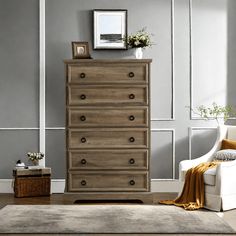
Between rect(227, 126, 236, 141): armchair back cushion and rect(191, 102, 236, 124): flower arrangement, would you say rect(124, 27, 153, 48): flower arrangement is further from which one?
rect(227, 126, 236, 141): armchair back cushion

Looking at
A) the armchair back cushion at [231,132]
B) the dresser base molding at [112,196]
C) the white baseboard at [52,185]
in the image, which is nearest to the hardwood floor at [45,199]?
the dresser base molding at [112,196]

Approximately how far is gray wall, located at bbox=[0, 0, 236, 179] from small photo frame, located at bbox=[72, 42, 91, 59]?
458mm

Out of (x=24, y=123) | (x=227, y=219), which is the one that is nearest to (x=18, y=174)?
(x=24, y=123)

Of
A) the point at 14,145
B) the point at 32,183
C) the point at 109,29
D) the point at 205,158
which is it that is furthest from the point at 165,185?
the point at 109,29

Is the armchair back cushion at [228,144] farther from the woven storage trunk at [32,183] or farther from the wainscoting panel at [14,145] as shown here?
the wainscoting panel at [14,145]

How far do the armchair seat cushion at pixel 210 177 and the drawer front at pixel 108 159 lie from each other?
74 centimetres

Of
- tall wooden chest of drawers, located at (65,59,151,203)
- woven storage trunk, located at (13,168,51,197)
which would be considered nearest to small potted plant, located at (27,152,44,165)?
woven storage trunk, located at (13,168,51,197)

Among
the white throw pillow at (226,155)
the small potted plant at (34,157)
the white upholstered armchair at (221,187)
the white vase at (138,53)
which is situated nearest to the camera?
the white upholstered armchair at (221,187)

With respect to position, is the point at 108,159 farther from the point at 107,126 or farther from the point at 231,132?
the point at 231,132

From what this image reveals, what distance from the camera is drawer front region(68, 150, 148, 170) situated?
6.33 metres

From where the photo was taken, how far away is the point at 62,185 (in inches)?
280

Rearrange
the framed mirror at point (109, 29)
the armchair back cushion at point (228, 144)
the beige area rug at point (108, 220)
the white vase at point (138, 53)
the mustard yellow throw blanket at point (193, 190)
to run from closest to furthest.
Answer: the beige area rug at point (108, 220) < the mustard yellow throw blanket at point (193, 190) < the armchair back cushion at point (228, 144) < the white vase at point (138, 53) < the framed mirror at point (109, 29)

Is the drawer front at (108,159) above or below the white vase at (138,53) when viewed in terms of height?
below

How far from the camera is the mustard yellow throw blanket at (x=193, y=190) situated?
5.88 m
